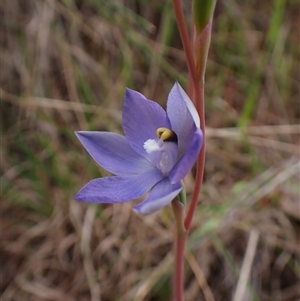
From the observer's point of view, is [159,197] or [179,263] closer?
[159,197]

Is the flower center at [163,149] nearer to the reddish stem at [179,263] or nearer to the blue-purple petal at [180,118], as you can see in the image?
the blue-purple petal at [180,118]

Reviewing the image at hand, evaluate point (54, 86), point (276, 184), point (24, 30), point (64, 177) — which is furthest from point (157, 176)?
point (24, 30)

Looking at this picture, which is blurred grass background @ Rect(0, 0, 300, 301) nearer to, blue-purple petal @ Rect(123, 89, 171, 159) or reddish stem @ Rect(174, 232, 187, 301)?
reddish stem @ Rect(174, 232, 187, 301)

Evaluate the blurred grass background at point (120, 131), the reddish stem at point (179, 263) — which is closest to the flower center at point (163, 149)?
the reddish stem at point (179, 263)

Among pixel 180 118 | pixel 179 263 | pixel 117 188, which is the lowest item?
pixel 179 263

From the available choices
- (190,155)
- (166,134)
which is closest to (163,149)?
(166,134)

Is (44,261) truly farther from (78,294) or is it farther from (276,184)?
(276,184)

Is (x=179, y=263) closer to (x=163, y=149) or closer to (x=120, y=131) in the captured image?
(x=163, y=149)

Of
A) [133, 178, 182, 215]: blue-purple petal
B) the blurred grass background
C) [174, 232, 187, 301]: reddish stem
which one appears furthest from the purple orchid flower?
the blurred grass background
